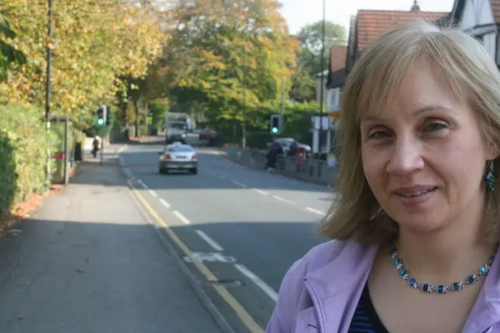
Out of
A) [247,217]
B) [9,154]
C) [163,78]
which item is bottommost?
[247,217]

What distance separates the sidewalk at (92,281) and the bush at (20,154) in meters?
0.91

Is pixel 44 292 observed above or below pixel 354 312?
below

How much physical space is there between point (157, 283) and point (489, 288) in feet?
27.6

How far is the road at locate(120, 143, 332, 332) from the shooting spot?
31.2ft

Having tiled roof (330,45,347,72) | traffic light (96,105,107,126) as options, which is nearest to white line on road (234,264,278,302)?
traffic light (96,105,107,126)

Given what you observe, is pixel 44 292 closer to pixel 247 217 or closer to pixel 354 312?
pixel 354 312

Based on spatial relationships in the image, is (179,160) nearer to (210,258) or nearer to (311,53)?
(210,258)

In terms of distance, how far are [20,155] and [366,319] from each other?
17.8 meters

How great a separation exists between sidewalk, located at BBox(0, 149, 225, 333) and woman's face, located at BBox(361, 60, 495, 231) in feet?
19.4

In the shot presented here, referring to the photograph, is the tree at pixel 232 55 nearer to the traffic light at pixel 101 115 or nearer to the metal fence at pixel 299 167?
the metal fence at pixel 299 167

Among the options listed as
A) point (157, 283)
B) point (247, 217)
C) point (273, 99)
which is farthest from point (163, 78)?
point (157, 283)

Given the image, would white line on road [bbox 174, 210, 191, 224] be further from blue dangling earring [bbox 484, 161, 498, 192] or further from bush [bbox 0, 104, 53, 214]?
blue dangling earring [bbox 484, 161, 498, 192]

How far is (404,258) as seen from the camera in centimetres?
198

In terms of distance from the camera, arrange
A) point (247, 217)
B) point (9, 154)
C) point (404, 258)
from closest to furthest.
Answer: point (404, 258)
point (9, 154)
point (247, 217)
